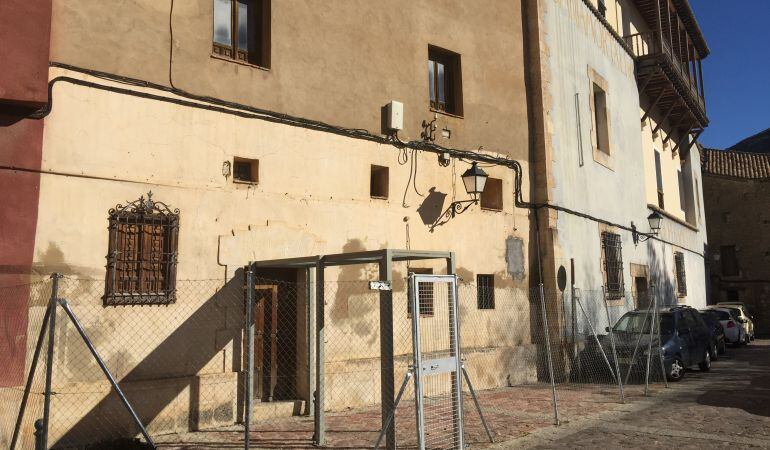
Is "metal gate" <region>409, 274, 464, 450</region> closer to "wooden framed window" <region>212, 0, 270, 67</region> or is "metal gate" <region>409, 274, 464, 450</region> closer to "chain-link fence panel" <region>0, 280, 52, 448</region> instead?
"chain-link fence panel" <region>0, 280, 52, 448</region>

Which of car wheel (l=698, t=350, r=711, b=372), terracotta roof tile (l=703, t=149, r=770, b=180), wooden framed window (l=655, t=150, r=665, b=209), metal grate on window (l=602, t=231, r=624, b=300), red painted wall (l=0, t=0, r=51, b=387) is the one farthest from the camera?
terracotta roof tile (l=703, t=149, r=770, b=180)

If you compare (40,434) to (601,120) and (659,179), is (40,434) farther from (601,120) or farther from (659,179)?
(659,179)

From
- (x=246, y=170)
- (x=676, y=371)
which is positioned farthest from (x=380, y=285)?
(x=676, y=371)

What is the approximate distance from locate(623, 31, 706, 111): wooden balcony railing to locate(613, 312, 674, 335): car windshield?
30.8ft

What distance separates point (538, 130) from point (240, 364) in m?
8.37

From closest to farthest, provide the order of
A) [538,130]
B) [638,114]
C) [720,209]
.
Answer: [538,130] < [638,114] < [720,209]

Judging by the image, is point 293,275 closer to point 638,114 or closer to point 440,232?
point 440,232

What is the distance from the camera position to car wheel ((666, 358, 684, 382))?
40.9 feet

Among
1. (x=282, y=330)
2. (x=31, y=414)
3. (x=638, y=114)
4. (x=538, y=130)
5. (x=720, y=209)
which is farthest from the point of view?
(x=720, y=209)

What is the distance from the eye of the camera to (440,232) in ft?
38.1

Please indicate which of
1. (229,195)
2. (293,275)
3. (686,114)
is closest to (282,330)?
(293,275)

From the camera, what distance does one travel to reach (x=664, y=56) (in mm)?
19484

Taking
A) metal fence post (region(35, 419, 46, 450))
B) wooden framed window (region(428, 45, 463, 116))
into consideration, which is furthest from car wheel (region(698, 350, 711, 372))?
metal fence post (region(35, 419, 46, 450))

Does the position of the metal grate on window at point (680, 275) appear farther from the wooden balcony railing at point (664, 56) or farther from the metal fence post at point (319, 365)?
the metal fence post at point (319, 365)
